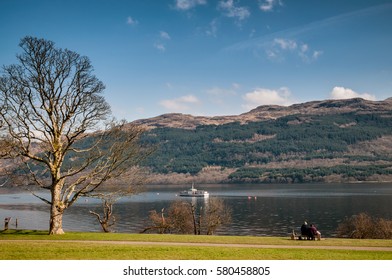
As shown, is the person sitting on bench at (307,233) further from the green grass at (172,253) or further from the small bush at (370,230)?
the small bush at (370,230)

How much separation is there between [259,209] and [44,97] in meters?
116

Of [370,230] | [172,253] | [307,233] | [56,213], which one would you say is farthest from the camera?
[370,230]

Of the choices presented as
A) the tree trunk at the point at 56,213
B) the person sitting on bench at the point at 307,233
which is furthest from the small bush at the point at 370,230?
the tree trunk at the point at 56,213

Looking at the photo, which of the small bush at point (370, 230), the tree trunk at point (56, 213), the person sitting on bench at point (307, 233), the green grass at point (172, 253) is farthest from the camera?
the small bush at point (370, 230)

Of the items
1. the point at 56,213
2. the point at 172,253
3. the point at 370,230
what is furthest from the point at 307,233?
the point at 370,230

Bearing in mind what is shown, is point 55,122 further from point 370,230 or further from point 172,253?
point 370,230

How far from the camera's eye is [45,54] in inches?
1463

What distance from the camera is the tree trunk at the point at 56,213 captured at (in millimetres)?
36375

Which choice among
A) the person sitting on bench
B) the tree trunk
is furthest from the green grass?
the tree trunk

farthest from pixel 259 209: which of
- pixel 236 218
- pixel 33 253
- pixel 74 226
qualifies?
pixel 33 253

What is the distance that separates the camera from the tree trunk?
119ft

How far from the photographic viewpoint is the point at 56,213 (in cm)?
3688

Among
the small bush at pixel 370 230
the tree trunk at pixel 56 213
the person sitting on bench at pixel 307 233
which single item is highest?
the tree trunk at pixel 56 213
